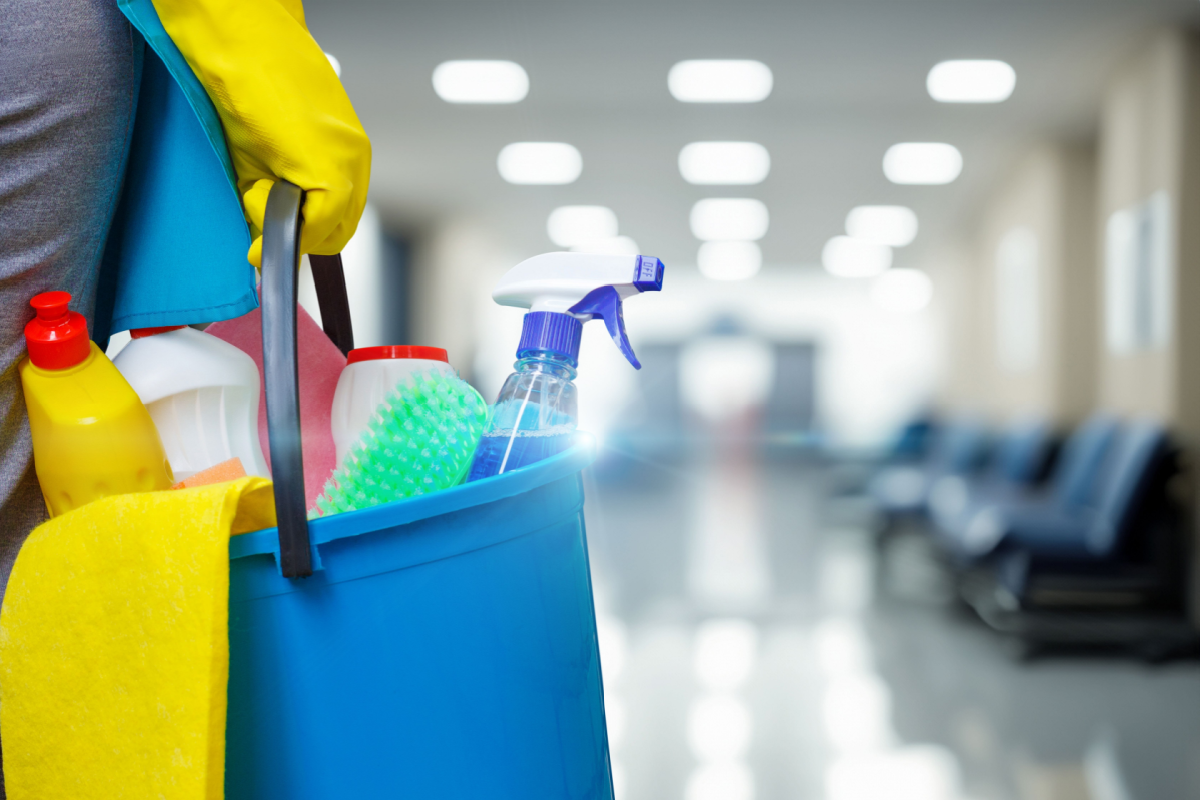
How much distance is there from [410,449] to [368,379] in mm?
89

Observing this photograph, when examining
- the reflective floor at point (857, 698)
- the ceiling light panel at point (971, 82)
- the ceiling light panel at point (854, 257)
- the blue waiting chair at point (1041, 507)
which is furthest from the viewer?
the ceiling light panel at point (854, 257)

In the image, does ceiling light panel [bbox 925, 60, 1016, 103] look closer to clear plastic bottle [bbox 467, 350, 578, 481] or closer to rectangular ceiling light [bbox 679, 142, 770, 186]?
rectangular ceiling light [bbox 679, 142, 770, 186]

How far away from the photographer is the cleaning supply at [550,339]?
16.7 inches

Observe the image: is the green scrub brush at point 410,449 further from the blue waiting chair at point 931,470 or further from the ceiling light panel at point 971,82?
the ceiling light panel at point 971,82

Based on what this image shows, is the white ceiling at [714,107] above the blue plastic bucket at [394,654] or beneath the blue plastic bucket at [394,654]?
above

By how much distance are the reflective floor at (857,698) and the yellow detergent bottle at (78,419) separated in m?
1.26

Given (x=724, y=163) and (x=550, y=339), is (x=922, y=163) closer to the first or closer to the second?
(x=724, y=163)

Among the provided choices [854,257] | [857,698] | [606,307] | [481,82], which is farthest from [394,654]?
[854,257]

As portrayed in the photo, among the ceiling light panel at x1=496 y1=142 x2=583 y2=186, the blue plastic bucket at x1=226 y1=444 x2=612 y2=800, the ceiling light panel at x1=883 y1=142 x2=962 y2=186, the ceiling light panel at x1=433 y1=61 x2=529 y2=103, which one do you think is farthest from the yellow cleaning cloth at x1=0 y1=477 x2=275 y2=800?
the ceiling light panel at x1=883 y1=142 x2=962 y2=186

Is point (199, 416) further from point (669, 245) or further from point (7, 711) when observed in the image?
point (669, 245)

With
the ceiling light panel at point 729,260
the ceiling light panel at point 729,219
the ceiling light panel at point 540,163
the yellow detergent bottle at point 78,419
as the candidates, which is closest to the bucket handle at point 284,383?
the yellow detergent bottle at point 78,419

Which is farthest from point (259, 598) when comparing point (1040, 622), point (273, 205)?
point (1040, 622)

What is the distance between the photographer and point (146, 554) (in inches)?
13.1

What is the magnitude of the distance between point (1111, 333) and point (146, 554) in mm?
3940
